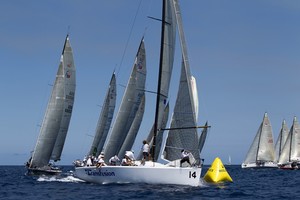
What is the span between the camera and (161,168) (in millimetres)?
29094

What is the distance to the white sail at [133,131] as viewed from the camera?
3666 cm

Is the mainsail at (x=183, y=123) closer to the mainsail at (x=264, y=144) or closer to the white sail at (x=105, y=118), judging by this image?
the white sail at (x=105, y=118)

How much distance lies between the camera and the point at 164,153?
30.8 metres

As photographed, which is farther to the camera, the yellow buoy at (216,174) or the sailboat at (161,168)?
the yellow buoy at (216,174)

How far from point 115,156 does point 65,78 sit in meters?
15.9

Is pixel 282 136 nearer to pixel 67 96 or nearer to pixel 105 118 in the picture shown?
pixel 105 118

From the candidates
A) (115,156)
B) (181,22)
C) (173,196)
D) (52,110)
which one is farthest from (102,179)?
(52,110)

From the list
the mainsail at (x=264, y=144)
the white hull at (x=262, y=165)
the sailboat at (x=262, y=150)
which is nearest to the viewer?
the mainsail at (x=264, y=144)

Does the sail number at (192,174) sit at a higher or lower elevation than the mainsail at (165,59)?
lower

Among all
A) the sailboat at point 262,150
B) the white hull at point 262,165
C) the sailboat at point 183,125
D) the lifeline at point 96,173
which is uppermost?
the sailboat at point 262,150

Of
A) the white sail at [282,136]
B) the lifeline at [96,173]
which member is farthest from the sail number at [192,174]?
the white sail at [282,136]

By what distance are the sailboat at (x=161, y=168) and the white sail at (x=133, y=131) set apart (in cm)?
421

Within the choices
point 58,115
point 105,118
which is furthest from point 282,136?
point 58,115

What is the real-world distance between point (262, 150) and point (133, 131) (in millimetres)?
61033
